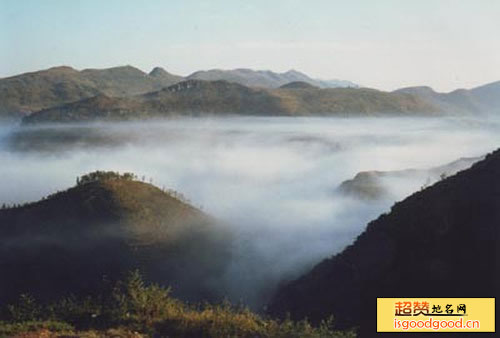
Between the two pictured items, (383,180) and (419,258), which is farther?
(383,180)

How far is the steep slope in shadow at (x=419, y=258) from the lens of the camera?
74.8 feet

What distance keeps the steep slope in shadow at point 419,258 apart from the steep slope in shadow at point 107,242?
10.1 meters

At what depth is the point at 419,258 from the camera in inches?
967

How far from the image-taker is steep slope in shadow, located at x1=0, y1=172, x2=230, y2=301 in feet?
121

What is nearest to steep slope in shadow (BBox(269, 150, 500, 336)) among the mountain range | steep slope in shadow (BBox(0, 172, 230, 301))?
steep slope in shadow (BBox(0, 172, 230, 301))

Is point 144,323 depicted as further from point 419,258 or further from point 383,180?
point 383,180

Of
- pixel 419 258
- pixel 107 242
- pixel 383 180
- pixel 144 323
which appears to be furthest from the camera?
pixel 383 180

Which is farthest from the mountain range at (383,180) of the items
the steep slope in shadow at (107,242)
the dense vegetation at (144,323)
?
the dense vegetation at (144,323)

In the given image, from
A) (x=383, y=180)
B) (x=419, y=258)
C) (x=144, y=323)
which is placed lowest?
(x=144, y=323)

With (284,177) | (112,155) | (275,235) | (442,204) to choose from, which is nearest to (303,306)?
(442,204)

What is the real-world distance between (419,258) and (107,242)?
24.1 m

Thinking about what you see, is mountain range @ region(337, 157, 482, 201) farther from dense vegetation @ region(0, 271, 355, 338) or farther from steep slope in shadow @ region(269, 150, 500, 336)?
dense vegetation @ region(0, 271, 355, 338)

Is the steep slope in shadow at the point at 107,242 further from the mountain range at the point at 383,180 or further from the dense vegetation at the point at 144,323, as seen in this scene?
the mountain range at the point at 383,180

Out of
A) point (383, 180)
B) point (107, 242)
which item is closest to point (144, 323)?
point (107, 242)
